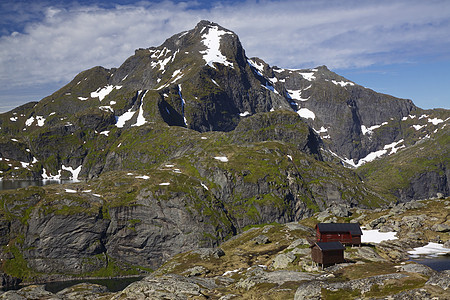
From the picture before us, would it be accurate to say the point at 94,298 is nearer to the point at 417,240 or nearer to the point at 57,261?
the point at 417,240

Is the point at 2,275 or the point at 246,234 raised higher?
the point at 246,234

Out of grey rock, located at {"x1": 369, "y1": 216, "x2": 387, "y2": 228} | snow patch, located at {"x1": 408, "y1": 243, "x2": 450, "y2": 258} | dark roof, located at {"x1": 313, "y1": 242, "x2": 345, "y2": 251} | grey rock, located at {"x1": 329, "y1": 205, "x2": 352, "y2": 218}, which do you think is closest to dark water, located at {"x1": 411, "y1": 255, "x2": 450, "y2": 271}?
snow patch, located at {"x1": 408, "y1": 243, "x2": 450, "y2": 258}

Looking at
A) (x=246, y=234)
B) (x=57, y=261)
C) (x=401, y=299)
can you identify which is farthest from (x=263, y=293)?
(x=57, y=261)

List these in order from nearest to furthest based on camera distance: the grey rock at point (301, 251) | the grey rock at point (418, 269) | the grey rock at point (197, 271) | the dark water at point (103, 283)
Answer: the grey rock at point (418, 269) → the grey rock at point (301, 251) → the grey rock at point (197, 271) → the dark water at point (103, 283)

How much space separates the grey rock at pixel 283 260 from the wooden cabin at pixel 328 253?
8335mm

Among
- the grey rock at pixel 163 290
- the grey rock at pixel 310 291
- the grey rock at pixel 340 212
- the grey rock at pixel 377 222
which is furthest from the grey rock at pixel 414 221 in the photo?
the grey rock at pixel 163 290

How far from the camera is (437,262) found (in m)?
81.8

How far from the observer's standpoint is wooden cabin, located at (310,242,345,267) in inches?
3078

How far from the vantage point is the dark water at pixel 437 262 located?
3054 inches

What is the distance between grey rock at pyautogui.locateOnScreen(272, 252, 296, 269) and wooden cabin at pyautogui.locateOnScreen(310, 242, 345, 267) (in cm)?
833

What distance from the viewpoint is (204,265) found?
112875 mm

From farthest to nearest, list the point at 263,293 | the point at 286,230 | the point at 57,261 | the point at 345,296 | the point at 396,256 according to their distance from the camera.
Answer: the point at 57,261, the point at 286,230, the point at 396,256, the point at 263,293, the point at 345,296

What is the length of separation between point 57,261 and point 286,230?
133 meters

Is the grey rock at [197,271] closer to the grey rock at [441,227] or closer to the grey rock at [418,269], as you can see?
the grey rock at [418,269]
